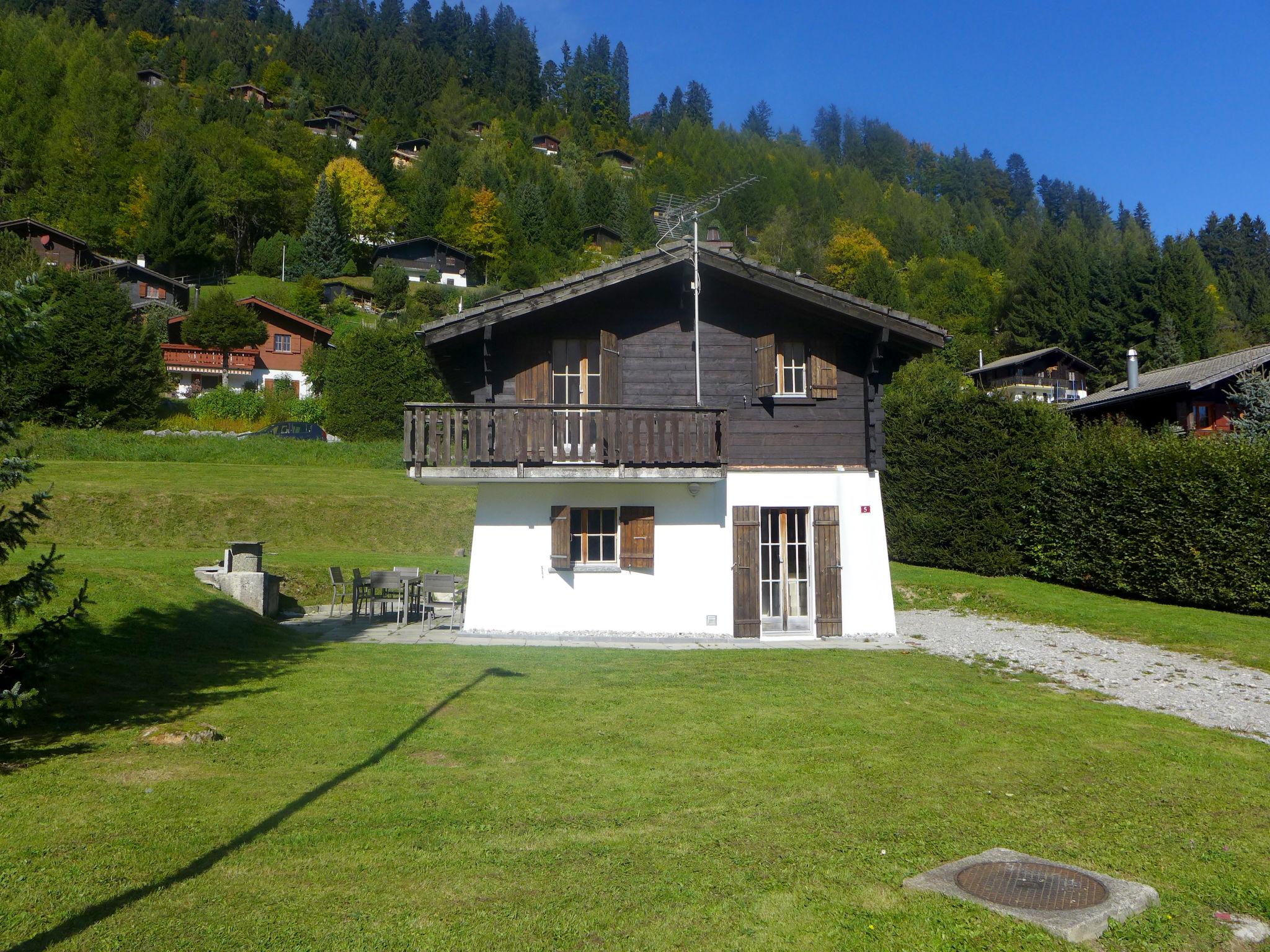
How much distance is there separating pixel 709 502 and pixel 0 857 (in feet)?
40.5

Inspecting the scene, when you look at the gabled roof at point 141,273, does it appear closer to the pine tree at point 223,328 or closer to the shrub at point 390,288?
the pine tree at point 223,328

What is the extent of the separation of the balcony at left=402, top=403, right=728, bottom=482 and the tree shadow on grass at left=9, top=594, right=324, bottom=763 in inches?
143

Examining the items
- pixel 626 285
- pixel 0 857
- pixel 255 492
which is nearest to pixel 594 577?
pixel 626 285

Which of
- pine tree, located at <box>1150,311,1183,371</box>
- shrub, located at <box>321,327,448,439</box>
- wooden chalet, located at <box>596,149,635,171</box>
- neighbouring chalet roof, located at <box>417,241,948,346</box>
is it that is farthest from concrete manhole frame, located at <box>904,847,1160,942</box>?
wooden chalet, located at <box>596,149,635,171</box>

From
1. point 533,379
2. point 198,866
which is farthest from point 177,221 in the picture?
point 198,866

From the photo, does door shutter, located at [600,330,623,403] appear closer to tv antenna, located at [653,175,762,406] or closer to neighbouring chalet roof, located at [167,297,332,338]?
tv antenna, located at [653,175,762,406]

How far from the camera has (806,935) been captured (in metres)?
5.29

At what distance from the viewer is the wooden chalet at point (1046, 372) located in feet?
222

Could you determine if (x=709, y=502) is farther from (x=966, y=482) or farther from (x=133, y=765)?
(x=966, y=482)

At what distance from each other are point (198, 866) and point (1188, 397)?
37856mm

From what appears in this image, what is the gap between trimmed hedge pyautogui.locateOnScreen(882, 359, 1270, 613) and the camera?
67.0 ft

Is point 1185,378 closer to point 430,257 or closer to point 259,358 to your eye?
point 259,358

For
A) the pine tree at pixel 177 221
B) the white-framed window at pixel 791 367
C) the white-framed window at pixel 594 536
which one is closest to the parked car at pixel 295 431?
the white-framed window at pixel 594 536

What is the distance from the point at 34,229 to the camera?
72062mm
